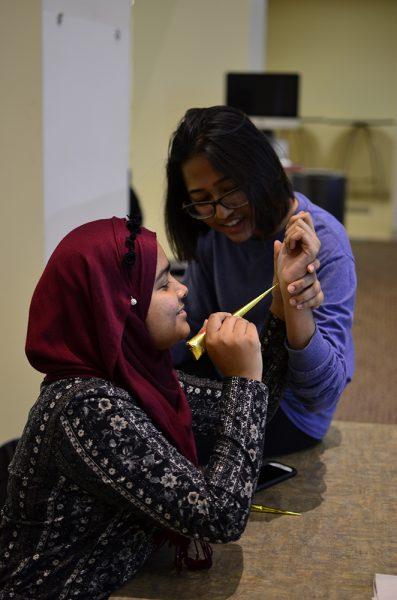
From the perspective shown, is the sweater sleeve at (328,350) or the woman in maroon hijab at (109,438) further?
the sweater sleeve at (328,350)

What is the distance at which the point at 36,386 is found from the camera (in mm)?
2602

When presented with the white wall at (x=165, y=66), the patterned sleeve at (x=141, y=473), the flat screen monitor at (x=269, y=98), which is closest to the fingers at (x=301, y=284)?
the patterned sleeve at (x=141, y=473)

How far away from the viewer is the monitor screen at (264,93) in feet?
21.6

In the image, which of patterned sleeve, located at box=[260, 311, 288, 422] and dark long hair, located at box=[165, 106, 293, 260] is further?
dark long hair, located at box=[165, 106, 293, 260]

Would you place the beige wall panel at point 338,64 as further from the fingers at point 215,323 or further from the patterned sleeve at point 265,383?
the fingers at point 215,323

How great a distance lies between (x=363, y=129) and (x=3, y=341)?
778 centimetres

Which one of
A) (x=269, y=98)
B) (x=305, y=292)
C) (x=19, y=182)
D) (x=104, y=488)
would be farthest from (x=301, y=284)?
(x=269, y=98)

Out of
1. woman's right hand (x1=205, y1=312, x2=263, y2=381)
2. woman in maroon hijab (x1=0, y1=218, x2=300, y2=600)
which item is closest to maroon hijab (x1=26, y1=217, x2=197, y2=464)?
woman in maroon hijab (x1=0, y1=218, x2=300, y2=600)

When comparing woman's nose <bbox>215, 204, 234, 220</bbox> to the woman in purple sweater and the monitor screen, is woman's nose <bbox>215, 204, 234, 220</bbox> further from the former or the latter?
the monitor screen

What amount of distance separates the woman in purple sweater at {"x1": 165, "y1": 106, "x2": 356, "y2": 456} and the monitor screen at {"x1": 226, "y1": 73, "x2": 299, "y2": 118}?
15.0 feet

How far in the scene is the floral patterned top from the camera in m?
1.23

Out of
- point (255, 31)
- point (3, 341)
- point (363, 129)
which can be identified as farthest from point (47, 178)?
point (363, 129)

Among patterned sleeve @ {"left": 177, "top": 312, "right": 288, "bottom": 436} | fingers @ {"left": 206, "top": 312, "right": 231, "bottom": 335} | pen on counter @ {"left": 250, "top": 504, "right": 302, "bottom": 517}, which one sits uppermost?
fingers @ {"left": 206, "top": 312, "right": 231, "bottom": 335}

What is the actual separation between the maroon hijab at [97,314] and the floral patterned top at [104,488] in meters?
0.03
